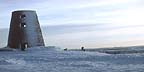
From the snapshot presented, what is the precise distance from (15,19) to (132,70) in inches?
904

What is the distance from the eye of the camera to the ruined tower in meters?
33.3

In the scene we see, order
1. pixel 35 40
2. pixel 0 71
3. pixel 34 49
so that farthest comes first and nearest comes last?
pixel 35 40
pixel 34 49
pixel 0 71

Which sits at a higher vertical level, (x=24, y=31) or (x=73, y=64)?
(x=24, y=31)

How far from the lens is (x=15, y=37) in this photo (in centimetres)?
3391

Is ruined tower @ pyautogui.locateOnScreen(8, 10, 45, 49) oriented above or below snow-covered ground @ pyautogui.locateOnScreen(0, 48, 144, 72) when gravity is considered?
above

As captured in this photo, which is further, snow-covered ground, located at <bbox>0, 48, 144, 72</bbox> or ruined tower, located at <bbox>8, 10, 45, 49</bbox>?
ruined tower, located at <bbox>8, 10, 45, 49</bbox>

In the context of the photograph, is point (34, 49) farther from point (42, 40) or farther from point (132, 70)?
point (132, 70)

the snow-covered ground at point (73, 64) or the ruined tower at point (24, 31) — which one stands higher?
the ruined tower at point (24, 31)

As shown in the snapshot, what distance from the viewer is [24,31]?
3347 cm

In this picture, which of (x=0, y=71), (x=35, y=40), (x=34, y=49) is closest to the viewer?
(x=0, y=71)

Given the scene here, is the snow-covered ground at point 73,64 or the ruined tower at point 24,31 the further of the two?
the ruined tower at point 24,31

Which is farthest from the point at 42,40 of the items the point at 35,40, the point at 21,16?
the point at 21,16

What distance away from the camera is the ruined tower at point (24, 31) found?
33312mm

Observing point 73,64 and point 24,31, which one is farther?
point 24,31
